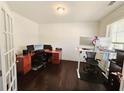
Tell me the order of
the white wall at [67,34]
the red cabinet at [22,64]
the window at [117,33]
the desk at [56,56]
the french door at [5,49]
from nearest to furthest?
the french door at [5,49] → the window at [117,33] → the red cabinet at [22,64] → the desk at [56,56] → the white wall at [67,34]

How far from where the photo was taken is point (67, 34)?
5.44m

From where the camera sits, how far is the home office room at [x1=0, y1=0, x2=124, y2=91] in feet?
6.14

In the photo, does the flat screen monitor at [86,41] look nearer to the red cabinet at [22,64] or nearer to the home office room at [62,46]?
the home office room at [62,46]

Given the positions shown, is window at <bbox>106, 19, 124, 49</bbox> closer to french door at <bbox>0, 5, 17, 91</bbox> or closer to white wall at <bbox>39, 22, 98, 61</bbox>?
white wall at <bbox>39, 22, 98, 61</bbox>

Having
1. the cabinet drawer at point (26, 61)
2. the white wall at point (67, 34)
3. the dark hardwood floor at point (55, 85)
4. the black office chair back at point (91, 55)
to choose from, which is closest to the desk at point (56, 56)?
the white wall at point (67, 34)

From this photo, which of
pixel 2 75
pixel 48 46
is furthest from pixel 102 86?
pixel 48 46

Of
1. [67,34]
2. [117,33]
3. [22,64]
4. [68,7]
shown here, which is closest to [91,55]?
[117,33]

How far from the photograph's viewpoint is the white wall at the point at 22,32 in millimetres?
3521

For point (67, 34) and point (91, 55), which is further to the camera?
point (67, 34)

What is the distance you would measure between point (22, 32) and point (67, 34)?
2545 mm

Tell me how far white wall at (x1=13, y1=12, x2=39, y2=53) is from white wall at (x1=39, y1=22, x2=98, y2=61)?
100cm

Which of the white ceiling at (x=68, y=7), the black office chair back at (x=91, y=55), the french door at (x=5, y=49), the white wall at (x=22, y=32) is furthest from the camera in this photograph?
the black office chair back at (x=91, y=55)

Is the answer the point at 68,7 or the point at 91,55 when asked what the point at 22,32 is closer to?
the point at 68,7

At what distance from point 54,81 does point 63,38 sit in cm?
306
